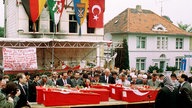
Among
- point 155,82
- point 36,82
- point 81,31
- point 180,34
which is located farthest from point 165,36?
point 36,82

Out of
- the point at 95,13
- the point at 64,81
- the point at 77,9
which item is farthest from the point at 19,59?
the point at 95,13

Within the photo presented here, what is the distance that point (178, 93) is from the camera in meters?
8.53

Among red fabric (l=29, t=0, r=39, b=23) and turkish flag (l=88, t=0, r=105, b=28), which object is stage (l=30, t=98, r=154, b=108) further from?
turkish flag (l=88, t=0, r=105, b=28)

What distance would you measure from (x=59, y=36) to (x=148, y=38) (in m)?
14.5

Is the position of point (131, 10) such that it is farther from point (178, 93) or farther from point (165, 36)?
point (178, 93)

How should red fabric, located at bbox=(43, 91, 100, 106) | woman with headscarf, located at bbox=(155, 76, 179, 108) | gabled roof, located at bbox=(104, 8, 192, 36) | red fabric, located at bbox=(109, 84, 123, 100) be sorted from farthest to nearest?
gabled roof, located at bbox=(104, 8, 192, 36)
red fabric, located at bbox=(109, 84, 123, 100)
red fabric, located at bbox=(43, 91, 100, 106)
woman with headscarf, located at bbox=(155, 76, 179, 108)

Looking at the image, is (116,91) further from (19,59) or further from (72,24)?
(72,24)

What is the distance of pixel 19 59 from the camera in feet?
62.6

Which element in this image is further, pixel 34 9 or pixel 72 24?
pixel 72 24

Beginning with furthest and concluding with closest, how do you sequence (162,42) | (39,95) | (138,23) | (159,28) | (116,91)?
(159,28), (162,42), (138,23), (116,91), (39,95)

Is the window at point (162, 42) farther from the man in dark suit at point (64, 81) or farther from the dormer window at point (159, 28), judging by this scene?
the man in dark suit at point (64, 81)

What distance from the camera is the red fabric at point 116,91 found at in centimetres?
1140

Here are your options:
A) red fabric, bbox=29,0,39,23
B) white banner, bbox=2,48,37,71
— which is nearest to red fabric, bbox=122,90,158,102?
white banner, bbox=2,48,37,71

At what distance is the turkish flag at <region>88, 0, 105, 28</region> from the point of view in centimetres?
2548
